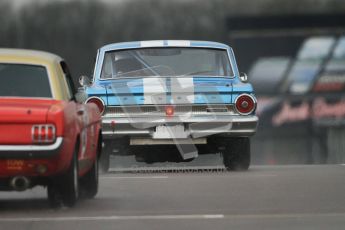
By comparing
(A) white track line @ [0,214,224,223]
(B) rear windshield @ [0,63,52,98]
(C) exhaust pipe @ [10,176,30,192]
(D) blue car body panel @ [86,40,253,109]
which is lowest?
(D) blue car body panel @ [86,40,253,109]

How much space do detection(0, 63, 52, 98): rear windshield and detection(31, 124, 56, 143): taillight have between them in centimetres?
67

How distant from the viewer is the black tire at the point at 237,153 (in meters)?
15.2

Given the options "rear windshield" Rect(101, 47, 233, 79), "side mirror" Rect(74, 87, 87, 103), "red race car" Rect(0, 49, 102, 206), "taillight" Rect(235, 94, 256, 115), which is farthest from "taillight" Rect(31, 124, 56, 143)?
"rear windshield" Rect(101, 47, 233, 79)

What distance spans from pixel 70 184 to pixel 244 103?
561 cm

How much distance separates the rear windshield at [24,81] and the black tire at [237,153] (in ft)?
18.1

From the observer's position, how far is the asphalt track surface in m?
8.48

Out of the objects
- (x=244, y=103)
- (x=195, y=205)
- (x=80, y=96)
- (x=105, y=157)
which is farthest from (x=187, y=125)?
(x=195, y=205)

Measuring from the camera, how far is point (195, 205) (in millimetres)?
9984

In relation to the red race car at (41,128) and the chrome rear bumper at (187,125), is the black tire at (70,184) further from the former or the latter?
the chrome rear bumper at (187,125)

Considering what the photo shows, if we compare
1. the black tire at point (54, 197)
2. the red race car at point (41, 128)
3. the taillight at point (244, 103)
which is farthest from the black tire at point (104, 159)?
the black tire at point (54, 197)

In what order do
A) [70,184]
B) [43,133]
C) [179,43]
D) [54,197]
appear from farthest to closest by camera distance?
[179,43], [54,197], [70,184], [43,133]

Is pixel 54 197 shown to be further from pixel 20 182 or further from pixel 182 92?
pixel 182 92

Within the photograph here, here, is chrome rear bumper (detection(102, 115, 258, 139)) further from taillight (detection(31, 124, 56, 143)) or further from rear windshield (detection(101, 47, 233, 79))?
taillight (detection(31, 124, 56, 143))

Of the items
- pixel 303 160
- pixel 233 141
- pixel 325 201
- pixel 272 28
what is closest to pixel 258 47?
pixel 272 28
